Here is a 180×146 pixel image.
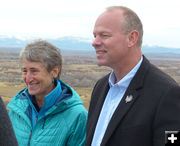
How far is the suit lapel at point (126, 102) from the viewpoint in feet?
7.50

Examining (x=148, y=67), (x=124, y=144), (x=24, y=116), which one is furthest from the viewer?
(x=24, y=116)

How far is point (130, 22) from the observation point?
2.57 metres

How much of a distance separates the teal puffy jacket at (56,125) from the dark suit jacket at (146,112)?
1.75 feet

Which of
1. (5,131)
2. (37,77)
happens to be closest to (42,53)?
(37,77)

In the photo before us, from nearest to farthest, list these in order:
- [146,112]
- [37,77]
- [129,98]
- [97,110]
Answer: [146,112] < [129,98] < [97,110] < [37,77]

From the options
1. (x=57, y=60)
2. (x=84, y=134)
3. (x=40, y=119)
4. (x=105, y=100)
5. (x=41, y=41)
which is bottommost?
(x=84, y=134)

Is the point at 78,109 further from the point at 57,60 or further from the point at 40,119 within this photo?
the point at 57,60

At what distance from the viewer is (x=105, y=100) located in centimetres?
268

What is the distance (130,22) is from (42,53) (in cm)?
97

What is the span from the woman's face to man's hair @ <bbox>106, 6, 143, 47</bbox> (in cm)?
97

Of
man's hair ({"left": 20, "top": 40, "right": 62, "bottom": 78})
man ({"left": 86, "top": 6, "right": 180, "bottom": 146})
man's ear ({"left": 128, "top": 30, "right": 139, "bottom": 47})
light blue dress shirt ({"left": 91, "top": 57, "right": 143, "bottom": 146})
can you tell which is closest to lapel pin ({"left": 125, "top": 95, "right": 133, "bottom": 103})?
man ({"left": 86, "top": 6, "right": 180, "bottom": 146})

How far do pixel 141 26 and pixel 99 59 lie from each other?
1.72 ft

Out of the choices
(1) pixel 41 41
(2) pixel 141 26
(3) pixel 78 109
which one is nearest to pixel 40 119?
(3) pixel 78 109

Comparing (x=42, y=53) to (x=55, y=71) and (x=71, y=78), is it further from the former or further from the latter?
(x=71, y=78)
